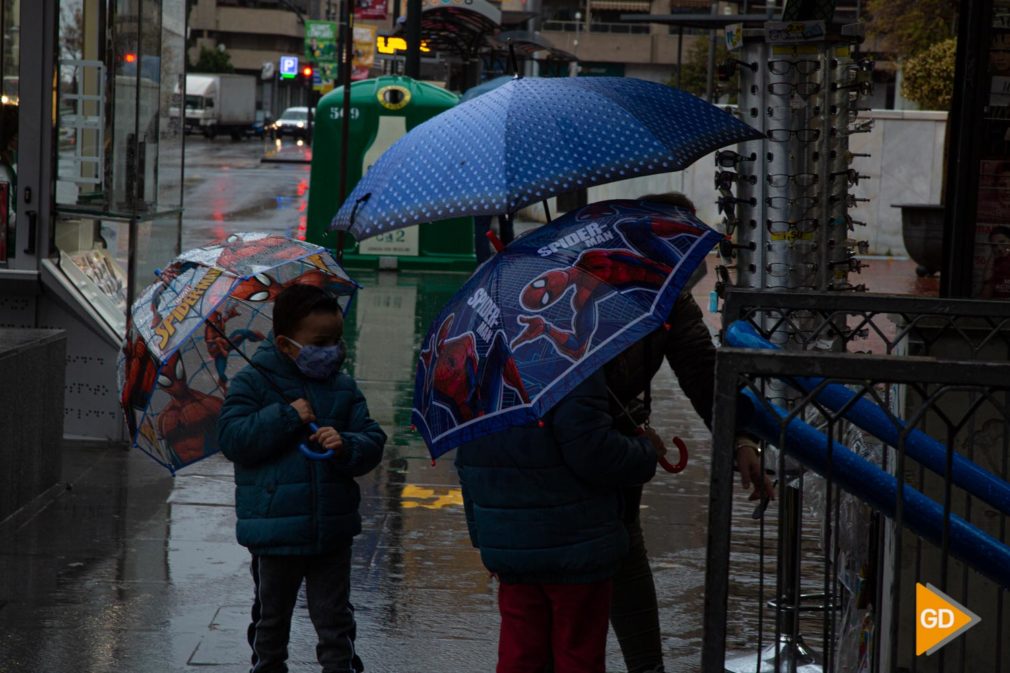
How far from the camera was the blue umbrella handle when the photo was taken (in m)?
4.20

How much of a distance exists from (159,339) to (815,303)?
6.42ft

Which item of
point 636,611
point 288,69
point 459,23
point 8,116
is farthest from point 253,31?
point 636,611

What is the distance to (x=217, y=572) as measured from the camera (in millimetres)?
6055

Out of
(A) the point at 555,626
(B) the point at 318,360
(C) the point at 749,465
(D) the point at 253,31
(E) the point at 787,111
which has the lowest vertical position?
(A) the point at 555,626

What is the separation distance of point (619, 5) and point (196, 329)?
7143 cm

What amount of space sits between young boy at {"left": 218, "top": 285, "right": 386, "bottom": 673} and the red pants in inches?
25.3

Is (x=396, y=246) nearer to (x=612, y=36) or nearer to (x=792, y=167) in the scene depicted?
(x=792, y=167)

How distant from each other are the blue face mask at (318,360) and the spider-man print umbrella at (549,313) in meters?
0.55

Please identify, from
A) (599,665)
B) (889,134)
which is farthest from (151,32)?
(889,134)

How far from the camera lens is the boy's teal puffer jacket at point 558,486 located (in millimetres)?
3742

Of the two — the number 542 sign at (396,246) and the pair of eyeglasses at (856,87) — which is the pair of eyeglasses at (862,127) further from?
the number 542 sign at (396,246)

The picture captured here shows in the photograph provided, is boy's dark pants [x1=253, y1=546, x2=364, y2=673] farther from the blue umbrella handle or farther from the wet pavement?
the wet pavement

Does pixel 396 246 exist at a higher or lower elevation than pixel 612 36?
lower

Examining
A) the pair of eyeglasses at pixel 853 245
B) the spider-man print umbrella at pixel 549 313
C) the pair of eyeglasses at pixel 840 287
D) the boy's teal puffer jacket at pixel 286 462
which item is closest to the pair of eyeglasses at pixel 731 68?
the pair of eyeglasses at pixel 853 245
